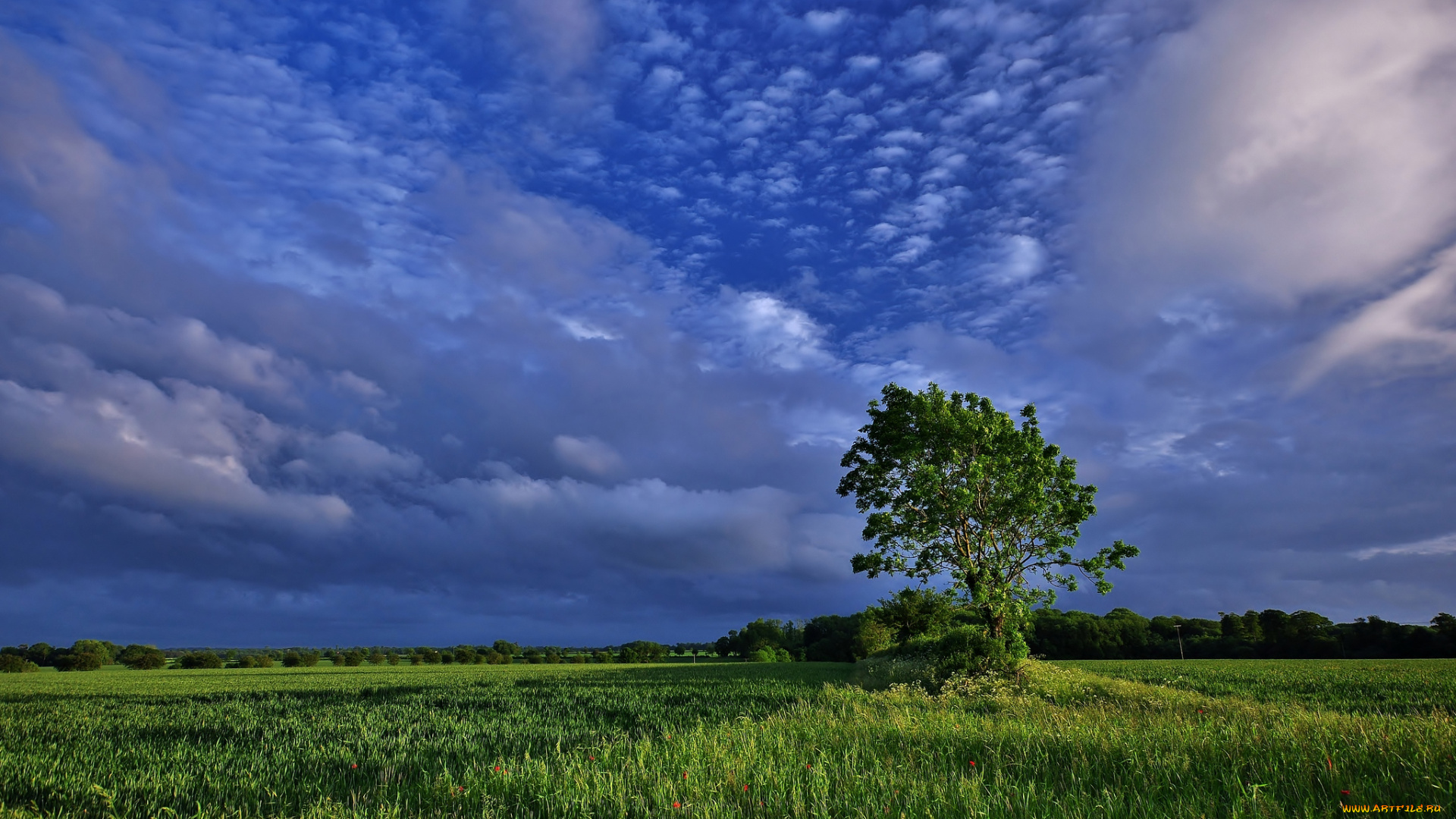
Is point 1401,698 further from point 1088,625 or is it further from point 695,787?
point 1088,625

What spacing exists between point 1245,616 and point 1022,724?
14081 cm

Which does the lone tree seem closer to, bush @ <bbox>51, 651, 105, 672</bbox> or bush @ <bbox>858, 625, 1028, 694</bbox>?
bush @ <bbox>858, 625, 1028, 694</bbox>

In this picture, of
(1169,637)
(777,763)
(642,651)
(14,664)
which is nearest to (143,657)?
(14,664)

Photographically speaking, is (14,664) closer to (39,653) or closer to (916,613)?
(39,653)

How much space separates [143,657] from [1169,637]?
16417 centimetres

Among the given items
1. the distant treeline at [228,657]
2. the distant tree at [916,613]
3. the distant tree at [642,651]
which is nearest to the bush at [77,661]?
the distant treeline at [228,657]

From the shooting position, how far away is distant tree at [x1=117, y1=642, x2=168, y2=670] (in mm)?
89062

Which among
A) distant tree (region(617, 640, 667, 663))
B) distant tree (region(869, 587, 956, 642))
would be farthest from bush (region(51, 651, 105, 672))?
distant tree (region(869, 587, 956, 642))

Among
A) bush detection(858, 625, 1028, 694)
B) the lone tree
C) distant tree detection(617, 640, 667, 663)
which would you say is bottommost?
distant tree detection(617, 640, 667, 663)

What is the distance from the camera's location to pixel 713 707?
67.4 feet

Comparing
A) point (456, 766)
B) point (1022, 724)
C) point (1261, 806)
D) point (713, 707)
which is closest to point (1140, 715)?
point (1022, 724)

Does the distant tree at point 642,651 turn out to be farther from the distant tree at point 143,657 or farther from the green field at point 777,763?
the green field at point 777,763

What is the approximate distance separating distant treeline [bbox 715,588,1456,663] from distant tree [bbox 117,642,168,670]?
9391 cm

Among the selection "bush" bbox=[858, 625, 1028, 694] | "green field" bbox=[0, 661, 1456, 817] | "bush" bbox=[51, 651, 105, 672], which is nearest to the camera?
"green field" bbox=[0, 661, 1456, 817]
